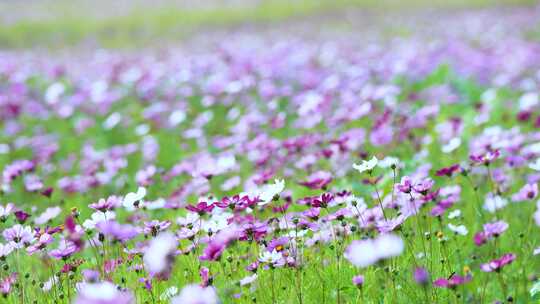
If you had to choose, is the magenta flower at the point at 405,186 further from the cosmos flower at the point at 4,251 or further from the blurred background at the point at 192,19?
the blurred background at the point at 192,19

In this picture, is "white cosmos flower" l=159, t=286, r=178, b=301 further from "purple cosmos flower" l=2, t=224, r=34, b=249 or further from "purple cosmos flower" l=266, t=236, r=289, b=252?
"purple cosmos flower" l=2, t=224, r=34, b=249

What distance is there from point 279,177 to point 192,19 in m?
14.4

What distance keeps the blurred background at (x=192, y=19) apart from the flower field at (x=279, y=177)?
457cm

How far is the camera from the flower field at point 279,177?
2.29 m

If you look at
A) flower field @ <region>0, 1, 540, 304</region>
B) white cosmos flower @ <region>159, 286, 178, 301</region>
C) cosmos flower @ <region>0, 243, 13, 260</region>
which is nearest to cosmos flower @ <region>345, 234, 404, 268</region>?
flower field @ <region>0, 1, 540, 304</region>

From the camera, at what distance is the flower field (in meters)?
2.29

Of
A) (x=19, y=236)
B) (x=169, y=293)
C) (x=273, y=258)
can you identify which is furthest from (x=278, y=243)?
(x=19, y=236)

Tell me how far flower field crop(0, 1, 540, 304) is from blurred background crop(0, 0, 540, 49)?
457 centimetres

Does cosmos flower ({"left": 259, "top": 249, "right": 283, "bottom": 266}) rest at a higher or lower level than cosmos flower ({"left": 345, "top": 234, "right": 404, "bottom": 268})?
higher

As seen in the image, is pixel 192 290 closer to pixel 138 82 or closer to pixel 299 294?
pixel 299 294

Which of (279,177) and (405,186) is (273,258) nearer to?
(405,186)

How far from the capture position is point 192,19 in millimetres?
17734

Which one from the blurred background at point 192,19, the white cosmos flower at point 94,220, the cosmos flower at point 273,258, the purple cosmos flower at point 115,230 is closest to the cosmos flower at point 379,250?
the cosmos flower at point 273,258

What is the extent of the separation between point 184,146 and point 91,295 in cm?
388
